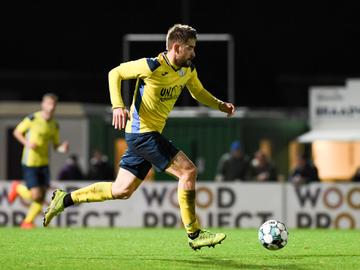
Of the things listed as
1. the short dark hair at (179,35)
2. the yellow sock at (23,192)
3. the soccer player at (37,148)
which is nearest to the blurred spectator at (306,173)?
the yellow sock at (23,192)

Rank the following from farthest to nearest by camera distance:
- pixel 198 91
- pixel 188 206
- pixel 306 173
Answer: pixel 306 173 < pixel 198 91 < pixel 188 206

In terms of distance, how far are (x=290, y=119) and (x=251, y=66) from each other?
13121mm

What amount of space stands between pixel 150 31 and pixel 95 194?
3448 cm

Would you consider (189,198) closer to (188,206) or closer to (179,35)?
(188,206)

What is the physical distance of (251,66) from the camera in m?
45.6

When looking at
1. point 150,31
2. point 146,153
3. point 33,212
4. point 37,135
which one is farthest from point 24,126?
point 150,31

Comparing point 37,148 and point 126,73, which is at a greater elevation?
point 126,73

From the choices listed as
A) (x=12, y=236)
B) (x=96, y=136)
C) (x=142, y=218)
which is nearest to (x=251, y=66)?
(x=96, y=136)

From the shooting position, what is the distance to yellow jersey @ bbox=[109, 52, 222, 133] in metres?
11.6

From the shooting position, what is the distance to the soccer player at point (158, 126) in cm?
1159

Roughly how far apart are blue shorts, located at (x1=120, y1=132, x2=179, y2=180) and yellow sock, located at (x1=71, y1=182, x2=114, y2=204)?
0.97 feet

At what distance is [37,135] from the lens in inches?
726

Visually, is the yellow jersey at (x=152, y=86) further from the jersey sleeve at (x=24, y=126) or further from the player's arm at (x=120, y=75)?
the jersey sleeve at (x=24, y=126)

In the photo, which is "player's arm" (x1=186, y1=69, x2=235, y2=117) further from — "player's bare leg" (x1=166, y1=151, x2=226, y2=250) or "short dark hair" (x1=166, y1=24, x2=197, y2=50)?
"player's bare leg" (x1=166, y1=151, x2=226, y2=250)
